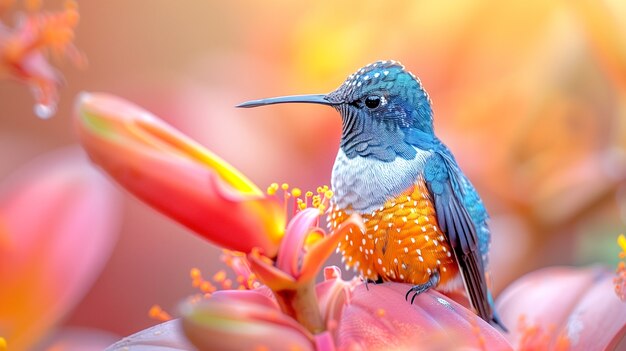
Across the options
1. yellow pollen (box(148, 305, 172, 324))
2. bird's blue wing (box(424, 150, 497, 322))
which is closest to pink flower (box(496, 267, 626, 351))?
bird's blue wing (box(424, 150, 497, 322))

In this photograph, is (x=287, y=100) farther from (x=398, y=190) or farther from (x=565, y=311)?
(x=565, y=311)

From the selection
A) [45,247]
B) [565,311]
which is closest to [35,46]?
[45,247]

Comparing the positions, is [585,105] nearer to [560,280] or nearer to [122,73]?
[560,280]

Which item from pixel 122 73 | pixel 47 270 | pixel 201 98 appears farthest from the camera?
pixel 122 73

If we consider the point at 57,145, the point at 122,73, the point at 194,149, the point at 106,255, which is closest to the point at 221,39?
the point at 122,73

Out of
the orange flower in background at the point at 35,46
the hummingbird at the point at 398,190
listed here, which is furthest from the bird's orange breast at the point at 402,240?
the orange flower in background at the point at 35,46

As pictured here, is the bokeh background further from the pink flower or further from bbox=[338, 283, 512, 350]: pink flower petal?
bbox=[338, 283, 512, 350]: pink flower petal
